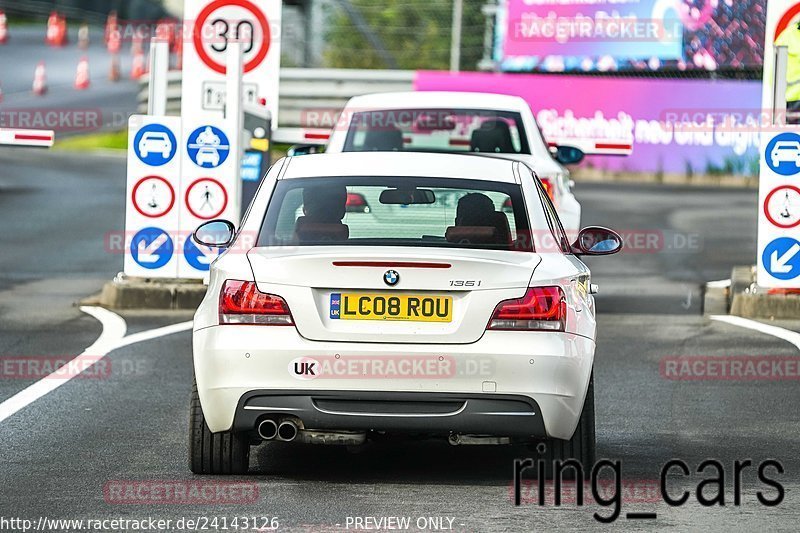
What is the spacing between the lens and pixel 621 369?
11695 mm

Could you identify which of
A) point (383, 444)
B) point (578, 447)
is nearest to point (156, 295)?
point (383, 444)

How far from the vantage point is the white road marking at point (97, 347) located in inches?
392

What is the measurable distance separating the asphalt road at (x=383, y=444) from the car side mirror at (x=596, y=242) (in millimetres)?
974

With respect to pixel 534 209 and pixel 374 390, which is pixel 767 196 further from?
pixel 374 390

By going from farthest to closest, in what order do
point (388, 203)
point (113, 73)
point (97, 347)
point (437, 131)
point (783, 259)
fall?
point (113, 73)
point (783, 259)
point (437, 131)
point (97, 347)
point (388, 203)

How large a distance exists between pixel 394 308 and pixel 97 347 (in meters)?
5.43

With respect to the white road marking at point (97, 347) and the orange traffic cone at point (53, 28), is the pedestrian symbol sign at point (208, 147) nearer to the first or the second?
the white road marking at point (97, 347)

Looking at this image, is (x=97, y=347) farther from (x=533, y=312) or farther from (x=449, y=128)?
(x=533, y=312)

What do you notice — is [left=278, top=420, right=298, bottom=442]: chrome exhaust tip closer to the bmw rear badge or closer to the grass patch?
the bmw rear badge

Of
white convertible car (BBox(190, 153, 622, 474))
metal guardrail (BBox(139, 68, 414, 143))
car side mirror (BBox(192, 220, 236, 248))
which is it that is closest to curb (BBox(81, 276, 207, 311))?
car side mirror (BBox(192, 220, 236, 248))

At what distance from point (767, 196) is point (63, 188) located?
13854 millimetres

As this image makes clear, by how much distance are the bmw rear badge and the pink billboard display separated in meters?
22.7

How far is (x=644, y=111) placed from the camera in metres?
30.2

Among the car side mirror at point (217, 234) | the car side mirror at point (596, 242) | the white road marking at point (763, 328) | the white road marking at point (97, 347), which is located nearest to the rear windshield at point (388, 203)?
the car side mirror at point (217, 234)
